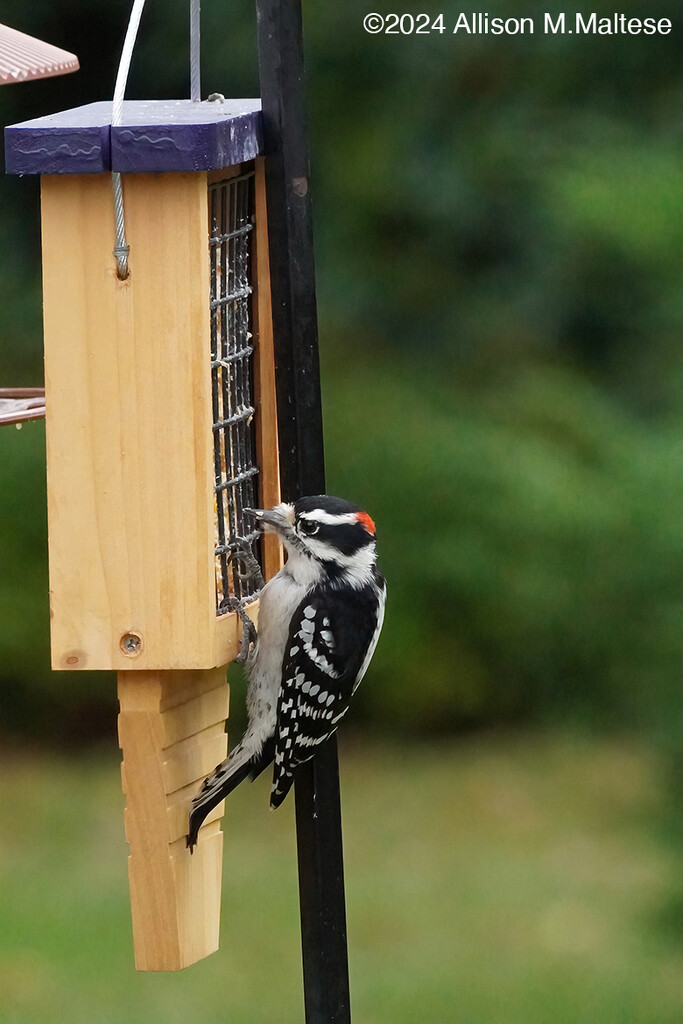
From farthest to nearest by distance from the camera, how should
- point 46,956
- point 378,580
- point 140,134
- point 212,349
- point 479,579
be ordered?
point 479,579
point 46,956
point 378,580
point 212,349
point 140,134

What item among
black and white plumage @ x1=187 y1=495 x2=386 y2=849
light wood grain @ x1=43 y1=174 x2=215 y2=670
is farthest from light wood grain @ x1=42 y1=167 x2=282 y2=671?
black and white plumage @ x1=187 y1=495 x2=386 y2=849

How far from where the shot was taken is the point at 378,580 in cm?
311

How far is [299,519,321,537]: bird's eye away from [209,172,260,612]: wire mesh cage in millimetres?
137

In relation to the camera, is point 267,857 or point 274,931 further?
point 267,857

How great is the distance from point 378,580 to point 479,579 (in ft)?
9.13

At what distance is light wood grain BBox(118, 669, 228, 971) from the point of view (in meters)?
2.66

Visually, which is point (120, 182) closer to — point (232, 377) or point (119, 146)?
point (119, 146)

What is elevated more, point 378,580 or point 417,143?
point 417,143

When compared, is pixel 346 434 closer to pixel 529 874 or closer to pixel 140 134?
pixel 529 874

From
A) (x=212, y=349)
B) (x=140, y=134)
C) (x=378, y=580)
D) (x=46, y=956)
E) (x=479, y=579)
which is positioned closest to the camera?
(x=140, y=134)

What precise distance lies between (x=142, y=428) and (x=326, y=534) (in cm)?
44

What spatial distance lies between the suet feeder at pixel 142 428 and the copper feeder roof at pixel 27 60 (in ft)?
0.31

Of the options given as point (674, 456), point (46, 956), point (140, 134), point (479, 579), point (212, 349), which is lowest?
point (46, 956)

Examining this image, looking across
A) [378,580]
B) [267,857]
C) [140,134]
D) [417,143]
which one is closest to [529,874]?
[267,857]
